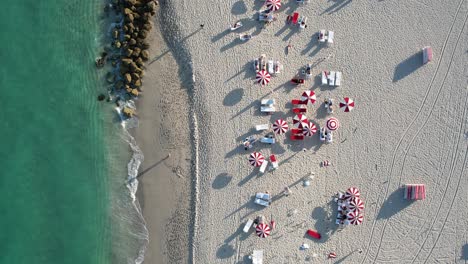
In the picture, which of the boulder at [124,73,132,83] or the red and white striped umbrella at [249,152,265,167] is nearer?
the boulder at [124,73,132,83]

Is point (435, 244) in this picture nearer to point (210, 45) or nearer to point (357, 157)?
point (357, 157)

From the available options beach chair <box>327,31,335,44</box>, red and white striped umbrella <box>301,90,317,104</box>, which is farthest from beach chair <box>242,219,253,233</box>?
beach chair <box>327,31,335,44</box>

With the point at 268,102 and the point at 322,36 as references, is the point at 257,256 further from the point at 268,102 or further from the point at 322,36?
the point at 322,36

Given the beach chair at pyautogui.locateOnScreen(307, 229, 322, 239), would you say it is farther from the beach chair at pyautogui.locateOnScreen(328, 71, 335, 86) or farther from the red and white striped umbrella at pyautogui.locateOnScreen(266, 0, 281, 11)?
the red and white striped umbrella at pyautogui.locateOnScreen(266, 0, 281, 11)

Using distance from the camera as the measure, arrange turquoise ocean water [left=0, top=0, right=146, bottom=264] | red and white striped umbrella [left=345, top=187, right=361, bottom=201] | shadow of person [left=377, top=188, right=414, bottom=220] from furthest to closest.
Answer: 1. shadow of person [left=377, top=188, right=414, bottom=220]
2. red and white striped umbrella [left=345, top=187, right=361, bottom=201]
3. turquoise ocean water [left=0, top=0, right=146, bottom=264]

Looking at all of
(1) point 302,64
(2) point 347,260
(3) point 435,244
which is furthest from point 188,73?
(3) point 435,244

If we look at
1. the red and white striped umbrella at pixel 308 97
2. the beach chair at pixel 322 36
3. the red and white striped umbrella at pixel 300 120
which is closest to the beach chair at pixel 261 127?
the red and white striped umbrella at pixel 300 120
